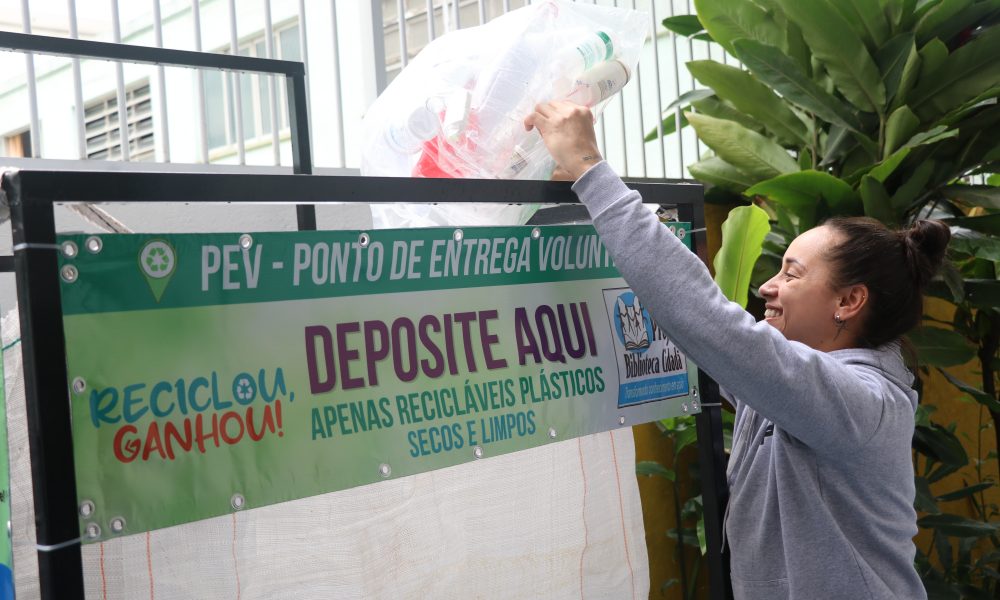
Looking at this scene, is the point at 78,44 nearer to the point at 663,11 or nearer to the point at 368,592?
the point at 368,592

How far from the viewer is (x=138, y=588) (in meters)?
0.94

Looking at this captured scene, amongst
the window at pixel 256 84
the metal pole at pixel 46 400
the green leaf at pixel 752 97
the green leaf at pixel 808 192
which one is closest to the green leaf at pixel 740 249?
the green leaf at pixel 808 192

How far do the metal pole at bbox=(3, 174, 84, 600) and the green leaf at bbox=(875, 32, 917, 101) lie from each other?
215 cm

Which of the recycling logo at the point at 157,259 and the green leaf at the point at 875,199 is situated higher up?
the green leaf at the point at 875,199

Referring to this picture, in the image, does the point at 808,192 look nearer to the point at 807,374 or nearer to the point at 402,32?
the point at 402,32

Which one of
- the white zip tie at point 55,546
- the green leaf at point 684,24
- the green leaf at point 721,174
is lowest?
the white zip tie at point 55,546

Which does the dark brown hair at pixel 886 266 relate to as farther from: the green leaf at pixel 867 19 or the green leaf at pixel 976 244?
the green leaf at pixel 867 19

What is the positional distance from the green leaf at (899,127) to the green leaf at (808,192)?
0.63 feet

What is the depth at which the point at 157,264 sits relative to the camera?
816 mm

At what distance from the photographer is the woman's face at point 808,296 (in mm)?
1296

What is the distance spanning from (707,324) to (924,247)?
20.1 inches

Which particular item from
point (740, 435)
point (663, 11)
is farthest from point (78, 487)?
point (663, 11)

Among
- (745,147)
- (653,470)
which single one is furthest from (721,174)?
(653,470)

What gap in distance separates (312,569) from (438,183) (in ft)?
1.55
